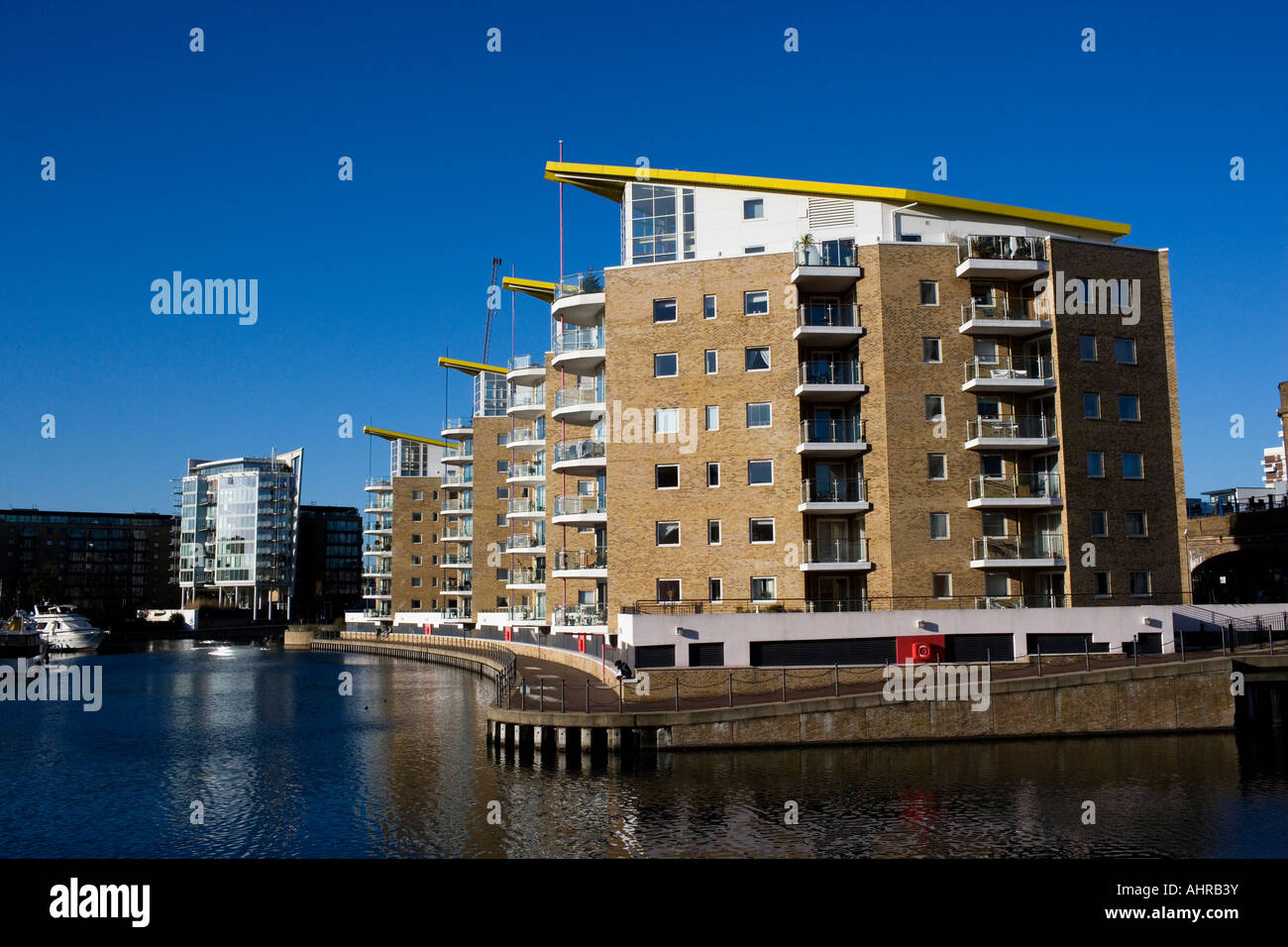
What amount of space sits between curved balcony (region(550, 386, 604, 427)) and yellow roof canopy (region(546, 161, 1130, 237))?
10.1 m

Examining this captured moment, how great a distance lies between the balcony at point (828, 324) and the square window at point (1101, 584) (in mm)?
14236

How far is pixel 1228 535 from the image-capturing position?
226 ft

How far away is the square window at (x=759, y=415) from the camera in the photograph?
44438mm

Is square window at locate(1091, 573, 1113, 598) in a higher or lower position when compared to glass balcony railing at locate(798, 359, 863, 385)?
lower

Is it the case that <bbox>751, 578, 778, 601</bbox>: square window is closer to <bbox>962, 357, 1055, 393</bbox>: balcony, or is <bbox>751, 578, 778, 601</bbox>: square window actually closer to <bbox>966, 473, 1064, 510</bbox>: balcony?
<bbox>966, 473, 1064, 510</bbox>: balcony

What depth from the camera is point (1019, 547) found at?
43.2 meters

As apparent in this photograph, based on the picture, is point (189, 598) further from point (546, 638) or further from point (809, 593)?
point (809, 593)

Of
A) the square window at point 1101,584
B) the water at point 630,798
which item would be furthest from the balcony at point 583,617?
the square window at point 1101,584

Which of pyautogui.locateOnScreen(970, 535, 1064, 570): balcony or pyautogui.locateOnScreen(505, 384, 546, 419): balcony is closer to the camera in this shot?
pyautogui.locateOnScreen(970, 535, 1064, 570): balcony

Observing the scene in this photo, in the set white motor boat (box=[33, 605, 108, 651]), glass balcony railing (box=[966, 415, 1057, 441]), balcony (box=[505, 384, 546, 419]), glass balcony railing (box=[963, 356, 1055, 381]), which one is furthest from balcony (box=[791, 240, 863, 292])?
white motor boat (box=[33, 605, 108, 651])

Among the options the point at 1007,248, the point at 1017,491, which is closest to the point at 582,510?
A: the point at 1017,491

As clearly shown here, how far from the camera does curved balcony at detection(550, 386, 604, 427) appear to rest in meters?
51.9

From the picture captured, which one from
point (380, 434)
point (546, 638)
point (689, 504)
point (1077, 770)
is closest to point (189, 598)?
point (380, 434)
